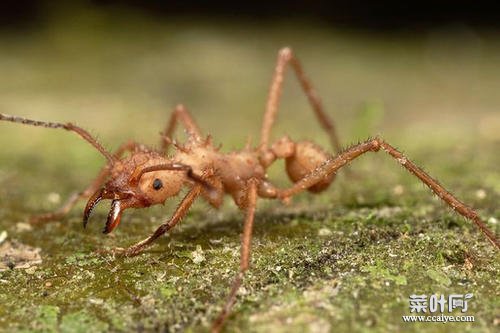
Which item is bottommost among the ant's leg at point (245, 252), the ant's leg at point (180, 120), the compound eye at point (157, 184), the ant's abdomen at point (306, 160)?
the ant's leg at point (245, 252)

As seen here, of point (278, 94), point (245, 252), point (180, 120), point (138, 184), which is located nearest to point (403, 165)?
point (245, 252)

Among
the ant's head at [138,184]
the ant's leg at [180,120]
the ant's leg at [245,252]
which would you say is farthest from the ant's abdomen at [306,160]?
the ant's head at [138,184]

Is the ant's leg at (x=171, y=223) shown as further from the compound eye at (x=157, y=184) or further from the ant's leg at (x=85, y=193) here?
the ant's leg at (x=85, y=193)

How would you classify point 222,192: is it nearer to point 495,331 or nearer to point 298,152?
point 298,152

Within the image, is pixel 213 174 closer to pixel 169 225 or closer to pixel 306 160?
pixel 169 225

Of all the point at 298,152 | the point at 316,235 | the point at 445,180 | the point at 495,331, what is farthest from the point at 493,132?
the point at 495,331
